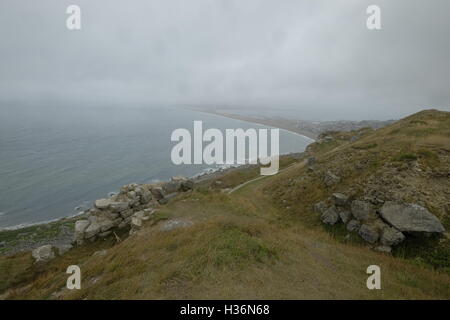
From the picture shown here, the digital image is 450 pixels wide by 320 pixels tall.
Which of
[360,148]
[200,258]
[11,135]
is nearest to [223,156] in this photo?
[360,148]

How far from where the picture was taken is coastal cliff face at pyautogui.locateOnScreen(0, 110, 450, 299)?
802 cm

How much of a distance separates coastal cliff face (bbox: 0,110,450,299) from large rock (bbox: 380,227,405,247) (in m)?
0.07

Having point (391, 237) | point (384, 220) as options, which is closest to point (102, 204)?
point (391, 237)

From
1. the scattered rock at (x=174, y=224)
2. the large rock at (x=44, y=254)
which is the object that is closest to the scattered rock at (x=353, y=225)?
the scattered rock at (x=174, y=224)

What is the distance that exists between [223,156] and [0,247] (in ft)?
301

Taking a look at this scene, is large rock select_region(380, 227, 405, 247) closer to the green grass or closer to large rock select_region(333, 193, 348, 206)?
large rock select_region(333, 193, 348, 206)

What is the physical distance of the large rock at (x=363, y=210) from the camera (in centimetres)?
1559

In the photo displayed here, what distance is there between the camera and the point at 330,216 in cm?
1788

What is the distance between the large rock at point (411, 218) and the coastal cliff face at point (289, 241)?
5 cm

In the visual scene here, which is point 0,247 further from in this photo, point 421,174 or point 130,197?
point 421,174

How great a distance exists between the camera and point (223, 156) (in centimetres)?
11681

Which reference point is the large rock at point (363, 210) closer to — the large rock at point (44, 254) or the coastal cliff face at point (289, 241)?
the coastal cliff face at point (289, 241)
